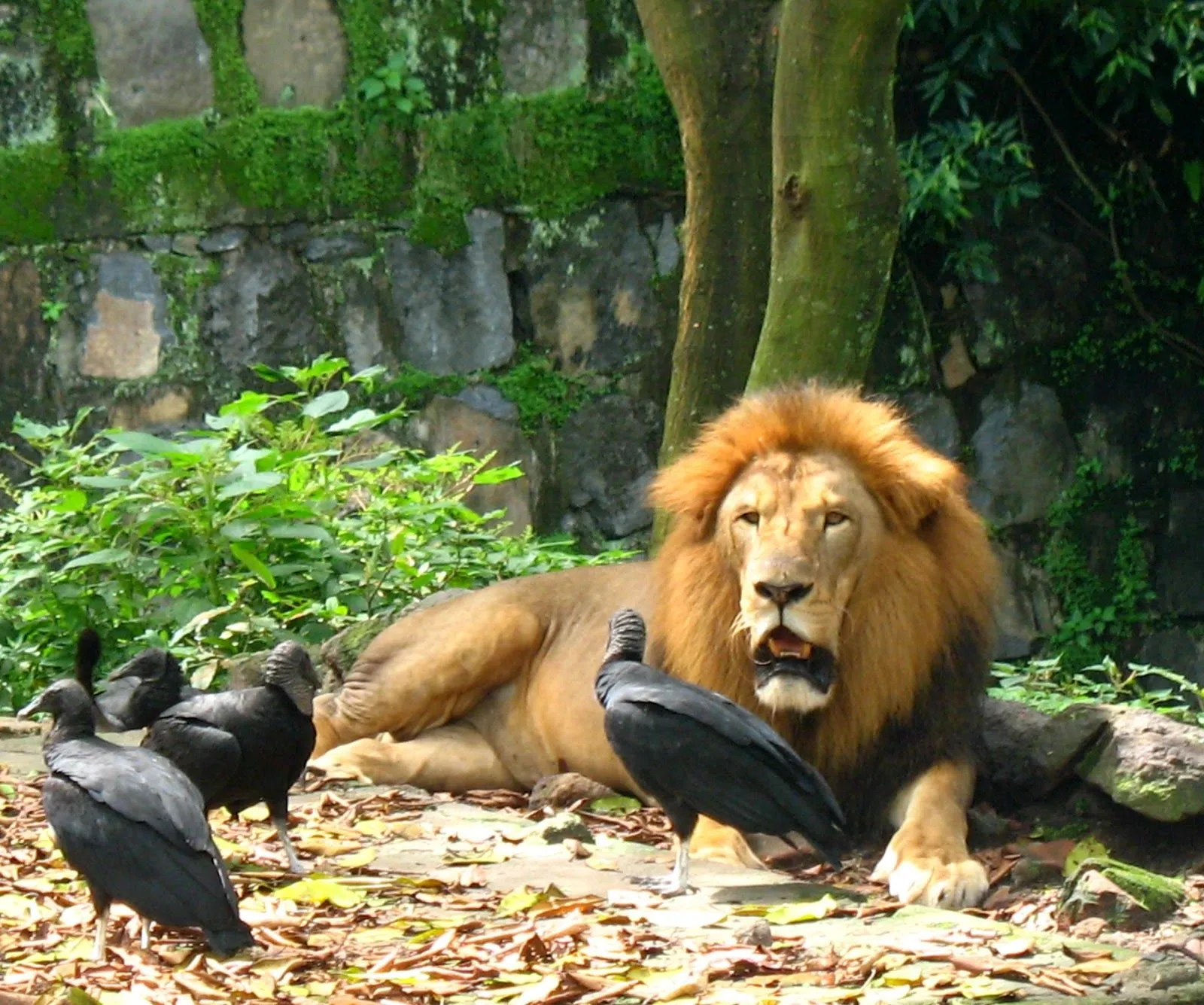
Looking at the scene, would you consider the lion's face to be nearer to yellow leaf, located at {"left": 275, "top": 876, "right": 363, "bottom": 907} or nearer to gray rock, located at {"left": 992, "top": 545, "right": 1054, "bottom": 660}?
yellow leaf, located at {"left": 275, "top": 876, "right": 363, "bottom": 907}

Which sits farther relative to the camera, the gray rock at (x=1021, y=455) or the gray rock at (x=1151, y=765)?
the gray rock at (x=1021, y=455)

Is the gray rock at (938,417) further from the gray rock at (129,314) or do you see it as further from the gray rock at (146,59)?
the gray rock at (146,59)

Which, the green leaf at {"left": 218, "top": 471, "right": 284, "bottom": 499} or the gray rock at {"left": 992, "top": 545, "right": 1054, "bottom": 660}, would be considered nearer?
the green leaf at {"left": 218, "top": 471, "right": 284, "bottom": 499}

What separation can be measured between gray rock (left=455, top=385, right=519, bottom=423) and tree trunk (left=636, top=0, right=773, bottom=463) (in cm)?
126

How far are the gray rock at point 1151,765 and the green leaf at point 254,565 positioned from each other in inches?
116

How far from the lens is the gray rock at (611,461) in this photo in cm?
796

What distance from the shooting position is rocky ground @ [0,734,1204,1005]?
10.8 ft

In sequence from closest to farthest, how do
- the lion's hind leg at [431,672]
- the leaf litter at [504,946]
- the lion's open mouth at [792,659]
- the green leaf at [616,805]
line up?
the leaf litter at [504,946], the lion's open mouth at [792,659], the green leaf at [616,805], the lion's hind leg at [431,672]

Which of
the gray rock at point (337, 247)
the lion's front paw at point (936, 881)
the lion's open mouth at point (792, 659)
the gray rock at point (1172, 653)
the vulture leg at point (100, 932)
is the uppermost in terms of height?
the gray rock at point (337, 247)

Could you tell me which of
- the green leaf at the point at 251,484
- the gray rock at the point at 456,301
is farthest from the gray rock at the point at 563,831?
the gray rock at the point at 456,301

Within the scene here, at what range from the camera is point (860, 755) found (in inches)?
192

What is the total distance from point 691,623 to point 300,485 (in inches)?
102

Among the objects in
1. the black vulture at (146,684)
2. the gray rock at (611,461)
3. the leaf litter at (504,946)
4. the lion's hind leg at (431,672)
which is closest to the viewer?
the leaf litter at (504,946)

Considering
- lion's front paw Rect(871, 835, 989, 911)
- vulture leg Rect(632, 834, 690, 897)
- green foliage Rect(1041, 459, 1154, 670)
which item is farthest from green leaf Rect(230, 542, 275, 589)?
green foliage Rect(1041, 459, 1154, 670)
